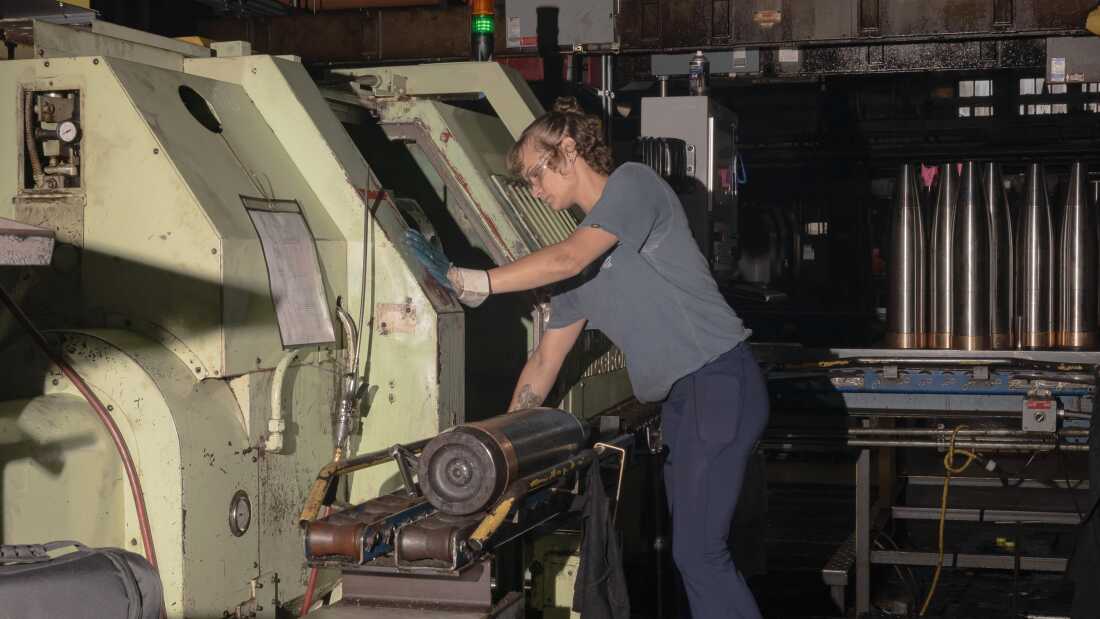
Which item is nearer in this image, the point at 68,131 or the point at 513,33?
the point at 68,131

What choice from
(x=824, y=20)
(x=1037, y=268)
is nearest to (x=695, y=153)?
(x=824, y=20)

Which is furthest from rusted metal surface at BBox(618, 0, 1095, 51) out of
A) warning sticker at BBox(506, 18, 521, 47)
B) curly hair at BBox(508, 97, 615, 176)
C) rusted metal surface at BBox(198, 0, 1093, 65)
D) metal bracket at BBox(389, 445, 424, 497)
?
metal bracket at BBox(389, 445, 424, 497)

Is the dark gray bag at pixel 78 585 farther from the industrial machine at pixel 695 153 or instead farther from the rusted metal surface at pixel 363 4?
the rusted metal surface at pixel 363 4

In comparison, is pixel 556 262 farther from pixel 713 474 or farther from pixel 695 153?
pixel 695 153

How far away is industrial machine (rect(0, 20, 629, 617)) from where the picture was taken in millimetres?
2475

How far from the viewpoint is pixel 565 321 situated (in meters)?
3.22

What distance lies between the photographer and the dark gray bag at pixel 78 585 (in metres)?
1.51

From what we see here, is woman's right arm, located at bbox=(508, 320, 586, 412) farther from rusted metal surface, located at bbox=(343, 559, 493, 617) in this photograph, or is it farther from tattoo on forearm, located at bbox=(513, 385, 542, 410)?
rusted metal surface, located at bbox=(343, 559, 493, 617)

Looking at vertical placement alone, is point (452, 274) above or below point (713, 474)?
above

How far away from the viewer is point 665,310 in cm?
297

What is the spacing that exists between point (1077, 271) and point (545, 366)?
2868 mm

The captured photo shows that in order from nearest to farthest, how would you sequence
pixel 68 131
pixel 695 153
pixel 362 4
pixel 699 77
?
1. pixel 68 131
2. pixel 695 153
3. pixel 699 77
4. pixel 362 4

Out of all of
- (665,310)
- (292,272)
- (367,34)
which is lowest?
(665,310)

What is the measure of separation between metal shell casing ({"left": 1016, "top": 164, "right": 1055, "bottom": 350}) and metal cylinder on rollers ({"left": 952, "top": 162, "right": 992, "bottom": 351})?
0.16 metres
